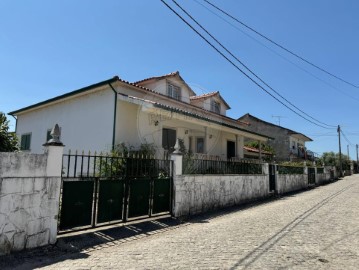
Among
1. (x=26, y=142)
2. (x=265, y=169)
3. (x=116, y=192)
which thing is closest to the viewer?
(x=116, y=192)

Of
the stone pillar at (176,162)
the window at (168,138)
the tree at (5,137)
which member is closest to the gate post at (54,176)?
the tree at (5,137)

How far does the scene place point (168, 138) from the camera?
1561 cm

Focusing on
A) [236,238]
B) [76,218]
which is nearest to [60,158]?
[76,218]

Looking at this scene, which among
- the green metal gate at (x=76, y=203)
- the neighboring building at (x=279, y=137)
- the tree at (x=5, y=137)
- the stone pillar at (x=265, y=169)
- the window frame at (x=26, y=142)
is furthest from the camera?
the neighboring building at (x=279, y=137)

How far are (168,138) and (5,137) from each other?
9316 millimetres

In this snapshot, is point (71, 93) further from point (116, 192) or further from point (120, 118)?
point (116, 192)

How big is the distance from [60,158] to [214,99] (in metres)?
16.7

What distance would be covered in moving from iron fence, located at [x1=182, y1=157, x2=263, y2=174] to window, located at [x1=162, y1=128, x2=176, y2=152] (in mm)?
3722

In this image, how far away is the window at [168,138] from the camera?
15.3m

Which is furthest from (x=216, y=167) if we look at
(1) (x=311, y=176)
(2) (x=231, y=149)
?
(1) (x=311, y=176)

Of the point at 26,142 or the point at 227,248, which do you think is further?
the point at 26,142

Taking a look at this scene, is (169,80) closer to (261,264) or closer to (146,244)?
(146,244)

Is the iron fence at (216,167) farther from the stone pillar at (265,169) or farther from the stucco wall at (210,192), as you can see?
the stone pillar at (265,169)

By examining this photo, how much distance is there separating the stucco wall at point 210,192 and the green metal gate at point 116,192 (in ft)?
1.40
